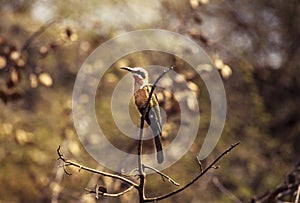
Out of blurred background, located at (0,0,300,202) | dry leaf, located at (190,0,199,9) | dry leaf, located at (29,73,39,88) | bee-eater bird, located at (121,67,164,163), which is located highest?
blurred background, located at (0,0,300,202)

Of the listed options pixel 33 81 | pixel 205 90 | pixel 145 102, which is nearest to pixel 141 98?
pixel 145 102

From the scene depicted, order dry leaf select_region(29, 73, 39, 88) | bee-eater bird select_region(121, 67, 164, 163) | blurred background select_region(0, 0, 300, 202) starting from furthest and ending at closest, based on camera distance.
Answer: blurred background select_region(0, 0, 300, 202), dry leaf select_region(29, 73, 39, 88), bee-eater bird select_region(121, 67, 164, 163)

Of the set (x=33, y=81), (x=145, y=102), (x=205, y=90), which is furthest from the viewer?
(x=205, y=90)

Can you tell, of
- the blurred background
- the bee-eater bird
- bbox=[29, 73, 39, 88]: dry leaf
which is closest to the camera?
the bee-eater bird

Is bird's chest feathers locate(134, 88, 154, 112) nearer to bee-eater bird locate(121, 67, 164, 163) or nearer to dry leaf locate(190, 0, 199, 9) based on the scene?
bee-eater bird locate(121, 67, 164, 163)

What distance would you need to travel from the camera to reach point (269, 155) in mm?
7156

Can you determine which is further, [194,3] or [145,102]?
[194,3]

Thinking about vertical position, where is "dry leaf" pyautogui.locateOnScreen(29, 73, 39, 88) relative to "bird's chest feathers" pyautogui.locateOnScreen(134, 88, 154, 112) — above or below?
above

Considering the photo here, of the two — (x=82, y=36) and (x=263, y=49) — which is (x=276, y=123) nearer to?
(x=263, y=49)

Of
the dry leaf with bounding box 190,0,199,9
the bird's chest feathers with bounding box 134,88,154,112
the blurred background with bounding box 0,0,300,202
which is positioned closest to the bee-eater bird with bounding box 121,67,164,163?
the bird's chest feathers with bounding box 134,88,154,112

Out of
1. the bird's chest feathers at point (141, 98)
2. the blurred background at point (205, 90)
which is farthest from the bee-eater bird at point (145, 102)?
the blurred background at point (205, 90)

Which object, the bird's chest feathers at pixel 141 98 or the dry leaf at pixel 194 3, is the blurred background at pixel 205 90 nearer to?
the dry leaf at pixel 194 3

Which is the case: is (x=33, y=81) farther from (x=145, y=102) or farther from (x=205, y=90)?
(x=205, y=90)

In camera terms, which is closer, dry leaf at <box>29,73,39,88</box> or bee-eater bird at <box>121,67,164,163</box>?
bee-eater bird at <box>121,67,164,163</box>
